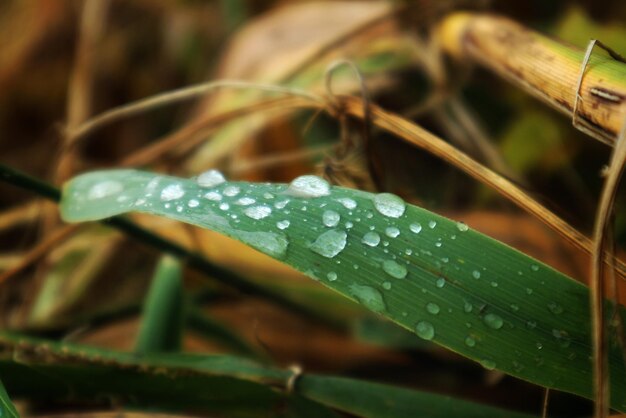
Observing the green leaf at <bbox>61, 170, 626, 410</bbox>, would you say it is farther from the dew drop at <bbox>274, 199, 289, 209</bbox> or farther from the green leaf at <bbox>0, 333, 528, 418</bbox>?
the green leaf at <bbox>0, 333, 528, 418</bbox>

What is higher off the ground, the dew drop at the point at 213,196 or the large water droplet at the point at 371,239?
the dew drop at the point at 213,196

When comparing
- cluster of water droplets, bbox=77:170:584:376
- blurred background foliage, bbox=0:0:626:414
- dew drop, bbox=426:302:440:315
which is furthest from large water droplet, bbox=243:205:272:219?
blurred background foliage, bbox=0:0:626:414

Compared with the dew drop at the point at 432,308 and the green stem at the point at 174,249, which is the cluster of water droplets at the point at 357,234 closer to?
the dew drop at the point at 432,308

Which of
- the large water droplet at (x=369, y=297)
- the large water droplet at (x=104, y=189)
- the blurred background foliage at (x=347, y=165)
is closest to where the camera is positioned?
the large water droplet at (x=369, y=297)

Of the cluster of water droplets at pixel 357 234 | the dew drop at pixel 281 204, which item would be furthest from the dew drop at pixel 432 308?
the dew drop at pixel 281 204

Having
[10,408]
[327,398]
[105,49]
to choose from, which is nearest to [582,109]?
[327,398]

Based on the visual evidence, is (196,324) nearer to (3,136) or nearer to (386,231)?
(386,231)

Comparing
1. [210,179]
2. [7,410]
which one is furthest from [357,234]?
[7,410]
